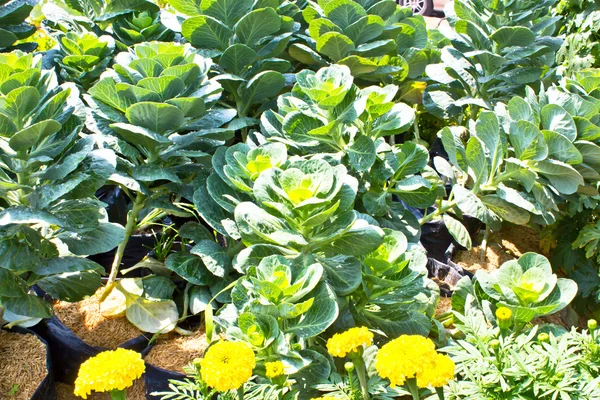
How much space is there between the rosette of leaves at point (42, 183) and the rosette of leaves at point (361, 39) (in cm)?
98

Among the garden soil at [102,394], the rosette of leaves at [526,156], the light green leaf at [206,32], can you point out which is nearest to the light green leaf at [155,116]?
the light green leaf at [206,32]

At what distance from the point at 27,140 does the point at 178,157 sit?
0.50m

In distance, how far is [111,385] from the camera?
926mm

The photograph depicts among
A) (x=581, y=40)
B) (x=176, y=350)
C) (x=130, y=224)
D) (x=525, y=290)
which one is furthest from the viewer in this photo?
(x=581, y=40)

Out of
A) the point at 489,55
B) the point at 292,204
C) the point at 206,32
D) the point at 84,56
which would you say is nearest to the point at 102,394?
the point at 292,204

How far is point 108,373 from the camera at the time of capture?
0.93 meters

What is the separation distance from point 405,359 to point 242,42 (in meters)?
1.45

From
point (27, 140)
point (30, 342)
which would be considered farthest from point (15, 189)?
point (30, 342)

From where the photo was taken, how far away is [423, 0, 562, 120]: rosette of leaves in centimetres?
235

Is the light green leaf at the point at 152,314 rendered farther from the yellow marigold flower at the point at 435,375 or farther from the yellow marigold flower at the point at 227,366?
the yellow marigold flower at the point at 435,375

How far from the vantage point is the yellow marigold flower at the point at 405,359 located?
0.97 meters

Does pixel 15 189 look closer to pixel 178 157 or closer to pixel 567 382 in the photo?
pixel 178 157

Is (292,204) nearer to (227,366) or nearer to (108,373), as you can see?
(227,366)

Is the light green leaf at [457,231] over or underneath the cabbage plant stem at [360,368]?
underneath
